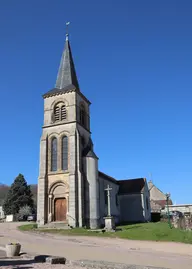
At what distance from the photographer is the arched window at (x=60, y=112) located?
34.3 metres

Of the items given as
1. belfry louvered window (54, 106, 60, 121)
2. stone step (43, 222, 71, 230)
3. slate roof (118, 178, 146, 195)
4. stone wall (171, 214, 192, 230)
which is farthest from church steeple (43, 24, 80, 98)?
stone wall (171, 214, 192, 230)

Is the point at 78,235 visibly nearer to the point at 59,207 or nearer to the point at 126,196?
the point at 59,207

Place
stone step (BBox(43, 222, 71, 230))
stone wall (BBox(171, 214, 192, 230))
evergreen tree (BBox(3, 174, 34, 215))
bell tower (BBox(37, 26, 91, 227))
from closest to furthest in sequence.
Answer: stone step (BBox(43, 222, 71, 230))
bell tower (BBox(37, 26, 91, 227))
stone wall (BBox(171, 214, 192, 230))
evergreen tree (BBox(3, 174, 34, 215))

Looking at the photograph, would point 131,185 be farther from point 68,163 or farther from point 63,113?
point 63,113

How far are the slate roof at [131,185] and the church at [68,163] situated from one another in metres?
5.55

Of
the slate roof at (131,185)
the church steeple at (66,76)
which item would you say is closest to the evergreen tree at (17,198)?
the slate roof at (131,185)

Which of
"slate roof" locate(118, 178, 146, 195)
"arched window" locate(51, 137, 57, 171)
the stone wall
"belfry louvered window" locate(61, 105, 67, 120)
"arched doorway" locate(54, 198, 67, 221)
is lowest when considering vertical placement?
the stone wall

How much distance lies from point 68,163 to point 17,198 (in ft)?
82.1

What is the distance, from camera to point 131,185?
146 feet

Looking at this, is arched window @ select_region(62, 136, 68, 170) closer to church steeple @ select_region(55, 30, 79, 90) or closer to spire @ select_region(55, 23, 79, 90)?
spire @ select_region(55, 23, 79, 90)

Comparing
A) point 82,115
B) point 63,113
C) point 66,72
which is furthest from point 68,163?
point 66,72

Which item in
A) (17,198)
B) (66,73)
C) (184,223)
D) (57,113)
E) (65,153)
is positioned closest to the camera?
(184,223)

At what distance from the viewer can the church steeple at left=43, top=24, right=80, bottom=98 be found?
116 ft

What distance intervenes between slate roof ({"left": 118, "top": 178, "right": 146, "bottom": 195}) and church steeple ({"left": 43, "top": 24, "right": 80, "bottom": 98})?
56.8 feet
